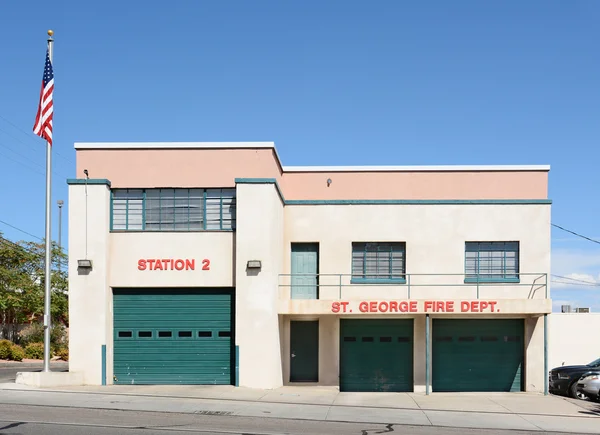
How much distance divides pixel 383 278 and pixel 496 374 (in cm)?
516

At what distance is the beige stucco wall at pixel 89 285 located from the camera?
891 inches

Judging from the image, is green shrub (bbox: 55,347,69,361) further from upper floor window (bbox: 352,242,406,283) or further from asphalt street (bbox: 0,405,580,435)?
asphalt street (bbox: 0,405,580,435)

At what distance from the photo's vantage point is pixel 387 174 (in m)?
26.9

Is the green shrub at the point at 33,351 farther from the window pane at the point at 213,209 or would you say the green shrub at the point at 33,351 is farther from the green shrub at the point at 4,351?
the window pane at the point at 213,209

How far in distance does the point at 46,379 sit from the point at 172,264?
5.09m

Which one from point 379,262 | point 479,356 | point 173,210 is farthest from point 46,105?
point 479,356

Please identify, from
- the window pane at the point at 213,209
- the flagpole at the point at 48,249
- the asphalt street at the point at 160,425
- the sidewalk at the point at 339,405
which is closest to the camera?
the asphalt street at the point at 160,425

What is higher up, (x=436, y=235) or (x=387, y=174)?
(x=387, y=174)

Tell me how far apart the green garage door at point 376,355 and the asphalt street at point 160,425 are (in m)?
8.91

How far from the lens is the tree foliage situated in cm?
4084

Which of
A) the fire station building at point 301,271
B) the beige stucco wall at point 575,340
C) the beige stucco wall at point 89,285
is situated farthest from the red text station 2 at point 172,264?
the beige stucco wall at point 575,340

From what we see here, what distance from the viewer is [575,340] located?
37969 mm

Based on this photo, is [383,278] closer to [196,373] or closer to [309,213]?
[309,213]

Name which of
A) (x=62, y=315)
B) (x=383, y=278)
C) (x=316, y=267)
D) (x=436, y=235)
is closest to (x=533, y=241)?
(x=436, y=235)
